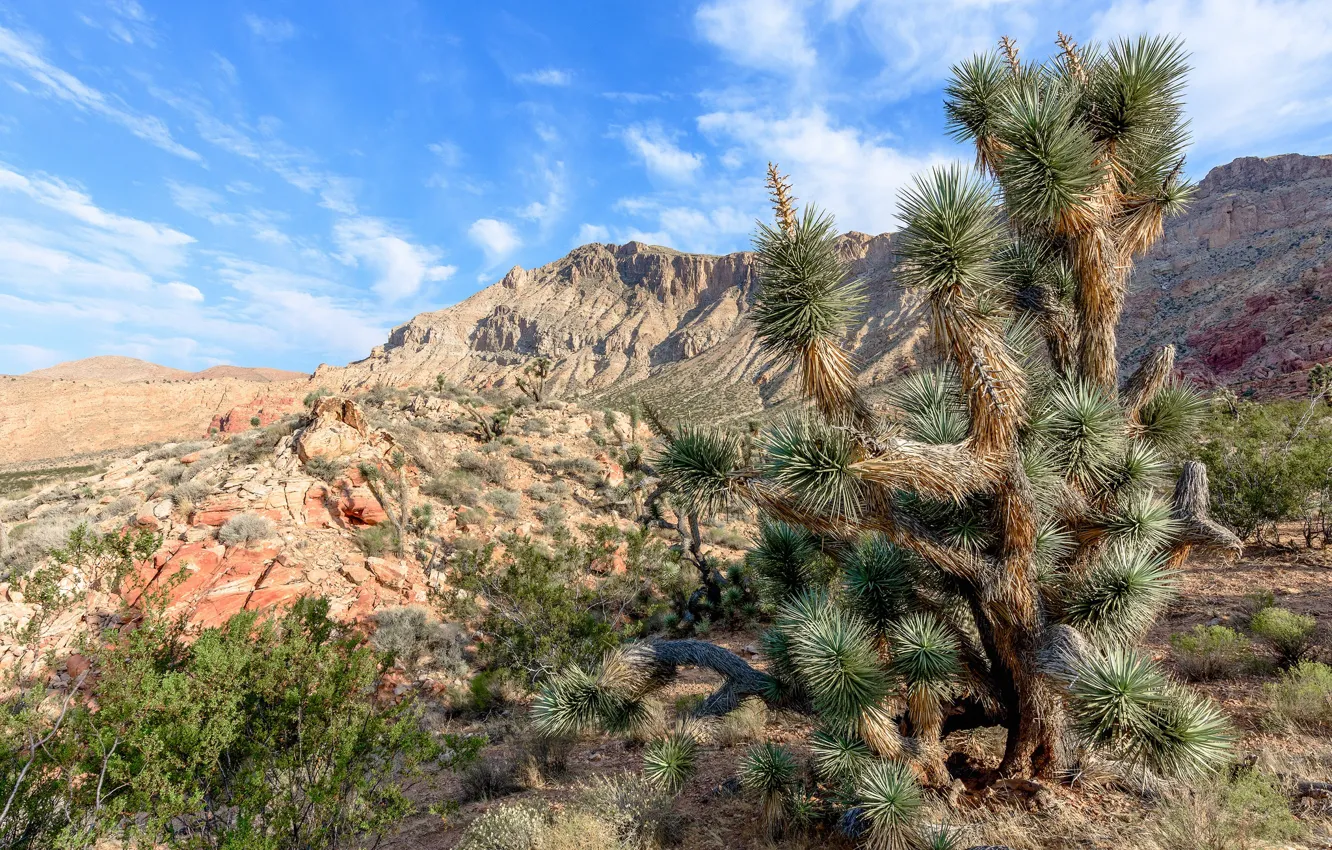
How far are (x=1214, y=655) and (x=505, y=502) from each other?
47.6 feet

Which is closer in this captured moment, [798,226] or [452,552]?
[798,226]

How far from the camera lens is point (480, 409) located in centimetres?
2395

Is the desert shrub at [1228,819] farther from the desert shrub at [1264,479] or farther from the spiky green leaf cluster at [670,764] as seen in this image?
the desert shrub at [1264,479]

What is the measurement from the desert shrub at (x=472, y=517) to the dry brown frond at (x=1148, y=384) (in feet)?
45.1

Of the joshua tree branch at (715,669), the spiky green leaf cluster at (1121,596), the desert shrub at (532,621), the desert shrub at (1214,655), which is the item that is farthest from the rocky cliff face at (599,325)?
the spiky green leaf cluster at (1121,596)

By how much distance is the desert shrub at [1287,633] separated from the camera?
653 centimetres

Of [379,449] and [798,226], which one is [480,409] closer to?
[379,449]

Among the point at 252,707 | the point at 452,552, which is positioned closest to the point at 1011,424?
the point at 252,707

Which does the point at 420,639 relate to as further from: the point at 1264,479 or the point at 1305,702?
the point at 1264,479

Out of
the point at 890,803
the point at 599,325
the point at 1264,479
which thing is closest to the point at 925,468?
the point at 890,803

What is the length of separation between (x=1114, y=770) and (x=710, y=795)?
3473 mm

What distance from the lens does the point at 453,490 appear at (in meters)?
16.2

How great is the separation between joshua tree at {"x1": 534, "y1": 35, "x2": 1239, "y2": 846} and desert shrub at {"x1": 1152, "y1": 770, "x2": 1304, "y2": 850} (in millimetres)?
338

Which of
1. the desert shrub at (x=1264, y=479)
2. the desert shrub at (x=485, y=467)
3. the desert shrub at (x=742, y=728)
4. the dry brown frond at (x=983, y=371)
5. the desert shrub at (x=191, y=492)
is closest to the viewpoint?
the dry brown frond at (x=983, y=371)
